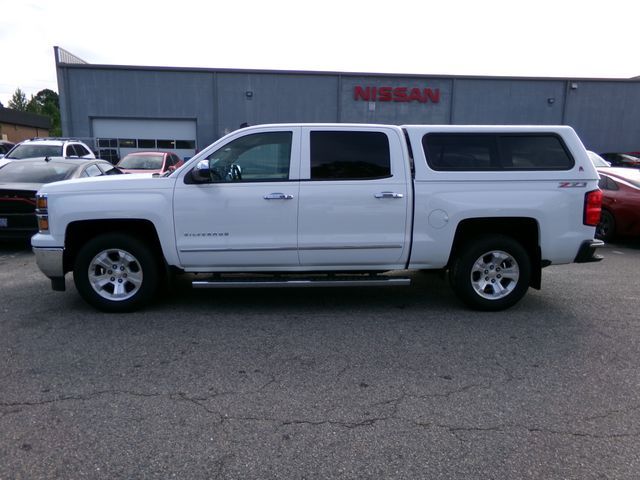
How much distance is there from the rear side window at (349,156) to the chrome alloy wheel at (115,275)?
213 centimetres

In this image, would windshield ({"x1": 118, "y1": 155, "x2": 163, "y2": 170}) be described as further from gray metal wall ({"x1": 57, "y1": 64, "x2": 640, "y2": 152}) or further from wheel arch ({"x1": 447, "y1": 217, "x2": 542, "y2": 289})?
gray metal wall ({"x1": 57, "y1": 64, "x2": 640, "y2": 152})

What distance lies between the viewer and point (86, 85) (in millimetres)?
26359

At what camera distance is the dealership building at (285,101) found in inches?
1044

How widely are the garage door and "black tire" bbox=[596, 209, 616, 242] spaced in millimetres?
21330

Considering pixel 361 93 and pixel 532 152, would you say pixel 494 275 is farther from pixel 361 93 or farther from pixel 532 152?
pixel 361 93

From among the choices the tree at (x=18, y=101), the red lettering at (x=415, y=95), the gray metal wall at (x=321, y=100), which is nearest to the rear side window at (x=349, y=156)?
the gray metal wall at (x=321, y=100)

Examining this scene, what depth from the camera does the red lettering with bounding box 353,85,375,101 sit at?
27547mm

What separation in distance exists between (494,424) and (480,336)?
5.46 ft

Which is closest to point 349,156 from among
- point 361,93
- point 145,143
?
point 361,93

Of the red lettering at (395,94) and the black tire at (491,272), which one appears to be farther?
the red lettering at (395,94)

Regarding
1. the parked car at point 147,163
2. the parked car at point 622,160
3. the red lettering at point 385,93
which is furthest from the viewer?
the red lettering at point 385,93

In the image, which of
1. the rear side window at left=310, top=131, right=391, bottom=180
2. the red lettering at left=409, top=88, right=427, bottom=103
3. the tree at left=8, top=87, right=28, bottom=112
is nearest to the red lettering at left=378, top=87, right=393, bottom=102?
the red lettering at left=409, top=88, right=427, bottom=103

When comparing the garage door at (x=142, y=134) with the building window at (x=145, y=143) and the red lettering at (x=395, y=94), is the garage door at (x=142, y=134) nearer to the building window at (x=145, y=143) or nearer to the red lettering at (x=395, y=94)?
the building window at (x=145, y=143)

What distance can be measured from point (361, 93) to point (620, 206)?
19469mm
